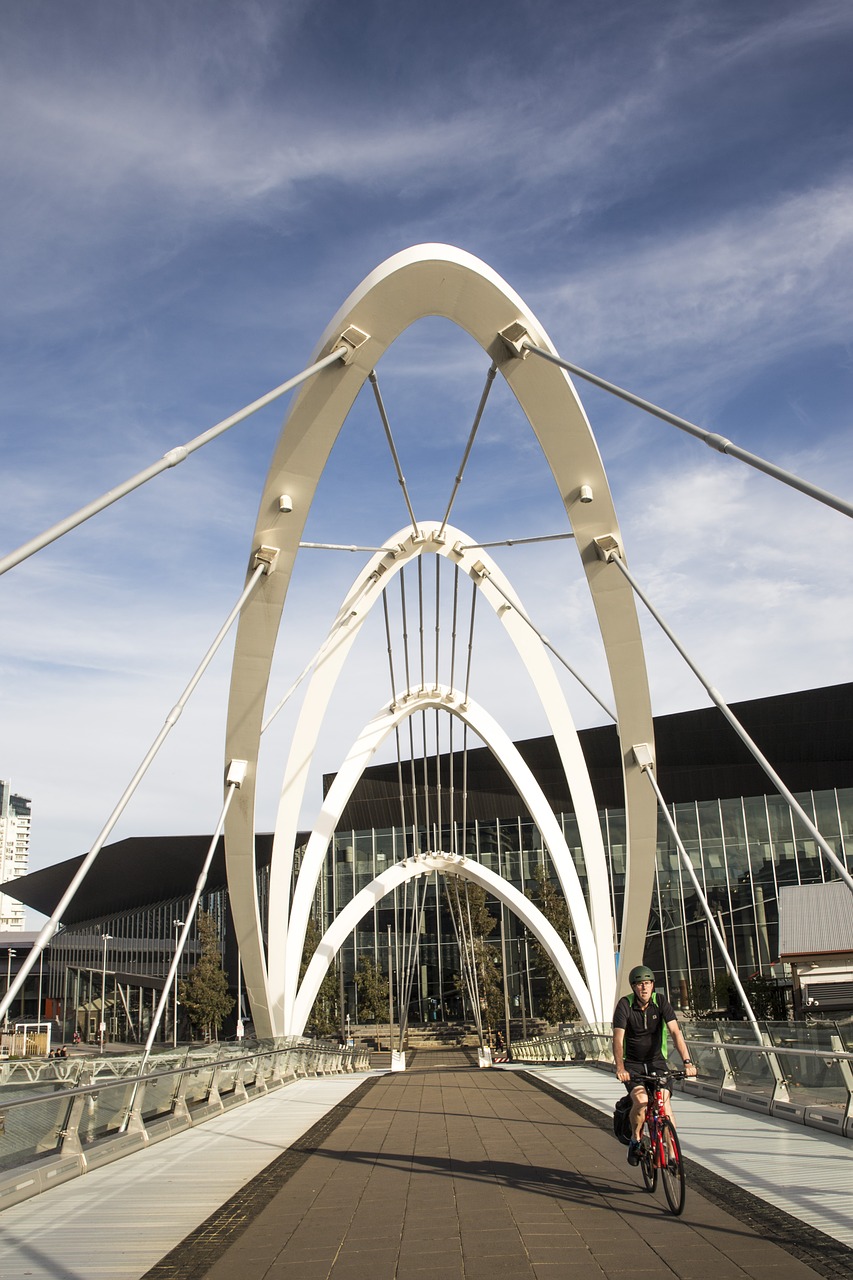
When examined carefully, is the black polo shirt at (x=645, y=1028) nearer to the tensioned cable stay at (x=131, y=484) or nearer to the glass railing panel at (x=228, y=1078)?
the tensioned cable stay at (x=131, y=484)

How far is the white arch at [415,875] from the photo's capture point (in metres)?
28.6

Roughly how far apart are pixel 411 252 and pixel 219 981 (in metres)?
49.1

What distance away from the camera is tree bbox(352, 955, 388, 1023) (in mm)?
52906

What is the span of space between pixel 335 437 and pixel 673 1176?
472 inches

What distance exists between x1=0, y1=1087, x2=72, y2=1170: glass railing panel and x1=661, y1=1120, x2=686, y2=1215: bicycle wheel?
13.4 feet

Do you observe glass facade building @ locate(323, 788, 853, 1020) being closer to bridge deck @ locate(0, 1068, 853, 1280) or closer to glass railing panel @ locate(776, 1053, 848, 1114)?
glass railing panel @ locate(776, 1053, 848, 1114)

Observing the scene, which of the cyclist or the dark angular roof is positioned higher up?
the dark angular roof

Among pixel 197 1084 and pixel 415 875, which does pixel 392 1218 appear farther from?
pixel 415 875

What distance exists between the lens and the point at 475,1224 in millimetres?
6352

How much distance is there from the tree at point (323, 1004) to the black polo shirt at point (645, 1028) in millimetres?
43620

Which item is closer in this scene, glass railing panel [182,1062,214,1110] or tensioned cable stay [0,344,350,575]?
tensioned cable stay [0,344,350,575]

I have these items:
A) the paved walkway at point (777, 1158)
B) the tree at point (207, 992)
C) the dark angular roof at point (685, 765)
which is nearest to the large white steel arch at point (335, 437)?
the paved walkway at point (777, 1158)

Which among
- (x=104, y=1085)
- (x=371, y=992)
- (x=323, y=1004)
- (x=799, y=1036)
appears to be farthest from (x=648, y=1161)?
(x=371, y=992)

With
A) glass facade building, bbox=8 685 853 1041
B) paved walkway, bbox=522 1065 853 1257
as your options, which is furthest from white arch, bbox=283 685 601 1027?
paved walkway, bbox=522 1065 853 1257
